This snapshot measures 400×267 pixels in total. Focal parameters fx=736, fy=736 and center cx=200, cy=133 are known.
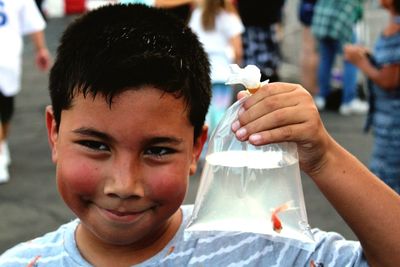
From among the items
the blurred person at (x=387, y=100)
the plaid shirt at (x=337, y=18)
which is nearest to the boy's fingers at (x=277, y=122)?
the blurred person at (x=387, y=100)

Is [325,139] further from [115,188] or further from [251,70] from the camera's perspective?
[115,188]

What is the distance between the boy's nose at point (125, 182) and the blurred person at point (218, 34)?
4.58m

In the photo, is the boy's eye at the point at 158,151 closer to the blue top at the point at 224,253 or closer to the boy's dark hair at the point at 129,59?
the boy's dark hair at the point at 129,59

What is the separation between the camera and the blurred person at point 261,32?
25.9 feet

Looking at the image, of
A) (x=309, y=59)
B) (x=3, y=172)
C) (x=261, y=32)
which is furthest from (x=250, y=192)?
(x=309, y=59)

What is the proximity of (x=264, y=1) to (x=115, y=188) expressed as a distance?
653 centimetres

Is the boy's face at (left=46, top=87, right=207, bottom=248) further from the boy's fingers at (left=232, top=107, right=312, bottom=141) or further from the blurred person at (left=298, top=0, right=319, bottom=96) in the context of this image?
the blurred person at (left=298, top=0, right=319, bottom=96)

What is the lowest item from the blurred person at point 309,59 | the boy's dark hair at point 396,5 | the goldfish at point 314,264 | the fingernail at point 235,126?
the blurred person at point 309,59

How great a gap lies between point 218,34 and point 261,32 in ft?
6.11

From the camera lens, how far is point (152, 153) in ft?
5.41

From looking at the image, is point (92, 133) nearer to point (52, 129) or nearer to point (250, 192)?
point (52, 129)

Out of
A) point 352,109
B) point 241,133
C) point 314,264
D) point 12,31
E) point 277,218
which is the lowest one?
point 352,109

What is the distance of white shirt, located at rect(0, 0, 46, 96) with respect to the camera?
5.45 metres

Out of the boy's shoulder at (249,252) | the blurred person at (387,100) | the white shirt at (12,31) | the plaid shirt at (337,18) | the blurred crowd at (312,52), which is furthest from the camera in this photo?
the plaid shirt at (337,18)
